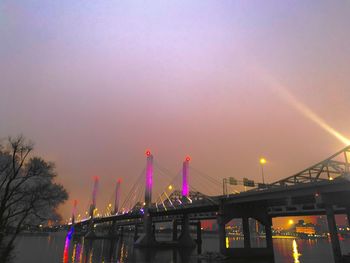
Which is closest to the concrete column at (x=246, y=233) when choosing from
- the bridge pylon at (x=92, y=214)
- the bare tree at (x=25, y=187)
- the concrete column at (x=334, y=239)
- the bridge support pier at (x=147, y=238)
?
the concrete column at (x=334, y=239)

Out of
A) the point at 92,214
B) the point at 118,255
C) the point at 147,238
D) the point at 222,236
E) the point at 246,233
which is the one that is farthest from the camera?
the point at 92,214

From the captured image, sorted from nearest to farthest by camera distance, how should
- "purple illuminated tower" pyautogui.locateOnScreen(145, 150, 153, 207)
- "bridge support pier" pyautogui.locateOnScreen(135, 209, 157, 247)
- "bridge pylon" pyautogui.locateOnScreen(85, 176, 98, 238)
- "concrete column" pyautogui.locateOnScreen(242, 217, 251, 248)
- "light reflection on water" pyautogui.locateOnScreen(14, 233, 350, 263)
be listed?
"light reflection on water" pyautogui.locateOnScreen(14, 233, 350, 263)
"concrete column" pyautogui.locateOnScreen(242, 217, 251, 248)
"bridge support pier" pyautogui.locateOnScreen(135, 209, 157, 247)
"purple illuminated tower" pyautogui.locateOnScreen(145, 150, 153, 207)
"bridge pylon" pyautogui.locateOnScreen(85, 176, 98, 238)

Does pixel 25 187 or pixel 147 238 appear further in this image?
pixel 147 238

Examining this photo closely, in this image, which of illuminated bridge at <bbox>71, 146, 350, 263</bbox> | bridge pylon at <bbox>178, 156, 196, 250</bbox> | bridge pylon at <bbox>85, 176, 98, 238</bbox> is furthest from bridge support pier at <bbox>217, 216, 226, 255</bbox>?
bridge pylon at <bbox>85, 176, 98, 238</bbox>

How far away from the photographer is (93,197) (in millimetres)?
171375

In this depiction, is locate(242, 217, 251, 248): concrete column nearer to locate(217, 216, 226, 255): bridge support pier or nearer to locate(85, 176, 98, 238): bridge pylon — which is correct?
locate(217, 216, 226, 255): bridge support pier

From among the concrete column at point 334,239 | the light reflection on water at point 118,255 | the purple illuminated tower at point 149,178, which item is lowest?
the light reflection on water at point 118,255

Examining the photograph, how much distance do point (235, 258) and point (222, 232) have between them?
21.6ft

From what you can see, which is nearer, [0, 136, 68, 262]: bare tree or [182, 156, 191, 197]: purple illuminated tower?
[0, 136, 68, 262]: bare tree

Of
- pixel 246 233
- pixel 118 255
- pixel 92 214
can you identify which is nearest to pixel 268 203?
pixel 246 233

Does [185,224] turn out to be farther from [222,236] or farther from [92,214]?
[92,214]

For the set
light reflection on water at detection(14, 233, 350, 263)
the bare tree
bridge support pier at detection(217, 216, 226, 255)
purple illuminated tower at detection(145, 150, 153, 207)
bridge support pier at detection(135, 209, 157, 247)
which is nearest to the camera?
the bare tree

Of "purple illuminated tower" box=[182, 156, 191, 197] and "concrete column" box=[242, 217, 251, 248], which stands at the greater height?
"purple illuminated tower" box=[182, 156, 191, 197]

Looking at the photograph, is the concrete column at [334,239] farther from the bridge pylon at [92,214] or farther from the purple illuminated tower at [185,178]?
the bridge pylon at [92,214]
